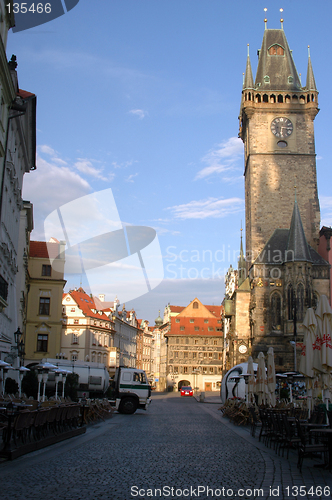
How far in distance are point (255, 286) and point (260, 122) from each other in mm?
20438

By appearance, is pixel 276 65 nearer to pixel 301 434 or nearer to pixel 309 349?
pixel 309 349

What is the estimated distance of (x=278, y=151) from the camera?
5834 centimetres

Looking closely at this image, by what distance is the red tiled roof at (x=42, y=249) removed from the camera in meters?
47.8

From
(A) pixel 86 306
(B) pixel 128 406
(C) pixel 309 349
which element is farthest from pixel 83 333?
(C) pixel 309 349

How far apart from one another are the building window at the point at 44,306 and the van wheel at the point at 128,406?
18994mm

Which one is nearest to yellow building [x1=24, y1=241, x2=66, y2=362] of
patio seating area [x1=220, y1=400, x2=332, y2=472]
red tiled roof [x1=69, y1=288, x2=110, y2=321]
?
red tiled roof [x1=69, y1=288, x2=110, y2=321]

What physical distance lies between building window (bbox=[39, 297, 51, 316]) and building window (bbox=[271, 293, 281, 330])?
71.4ft

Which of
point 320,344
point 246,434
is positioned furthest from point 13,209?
point 320,344

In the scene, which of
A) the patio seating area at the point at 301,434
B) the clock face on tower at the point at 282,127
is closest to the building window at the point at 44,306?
the patio seating area at the point at 301,434

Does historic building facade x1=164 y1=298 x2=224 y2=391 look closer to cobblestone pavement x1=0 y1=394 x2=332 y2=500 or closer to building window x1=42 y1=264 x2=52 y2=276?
building window x1=42 y1=264 x2=52 y2=276

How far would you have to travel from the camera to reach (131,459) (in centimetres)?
1101

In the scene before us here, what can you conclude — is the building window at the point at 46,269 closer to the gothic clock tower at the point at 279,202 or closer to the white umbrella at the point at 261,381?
the gothic clock tower at the point at 279,202

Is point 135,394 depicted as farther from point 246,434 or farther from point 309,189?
point 309,189

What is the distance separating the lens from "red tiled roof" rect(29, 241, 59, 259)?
157 ft
